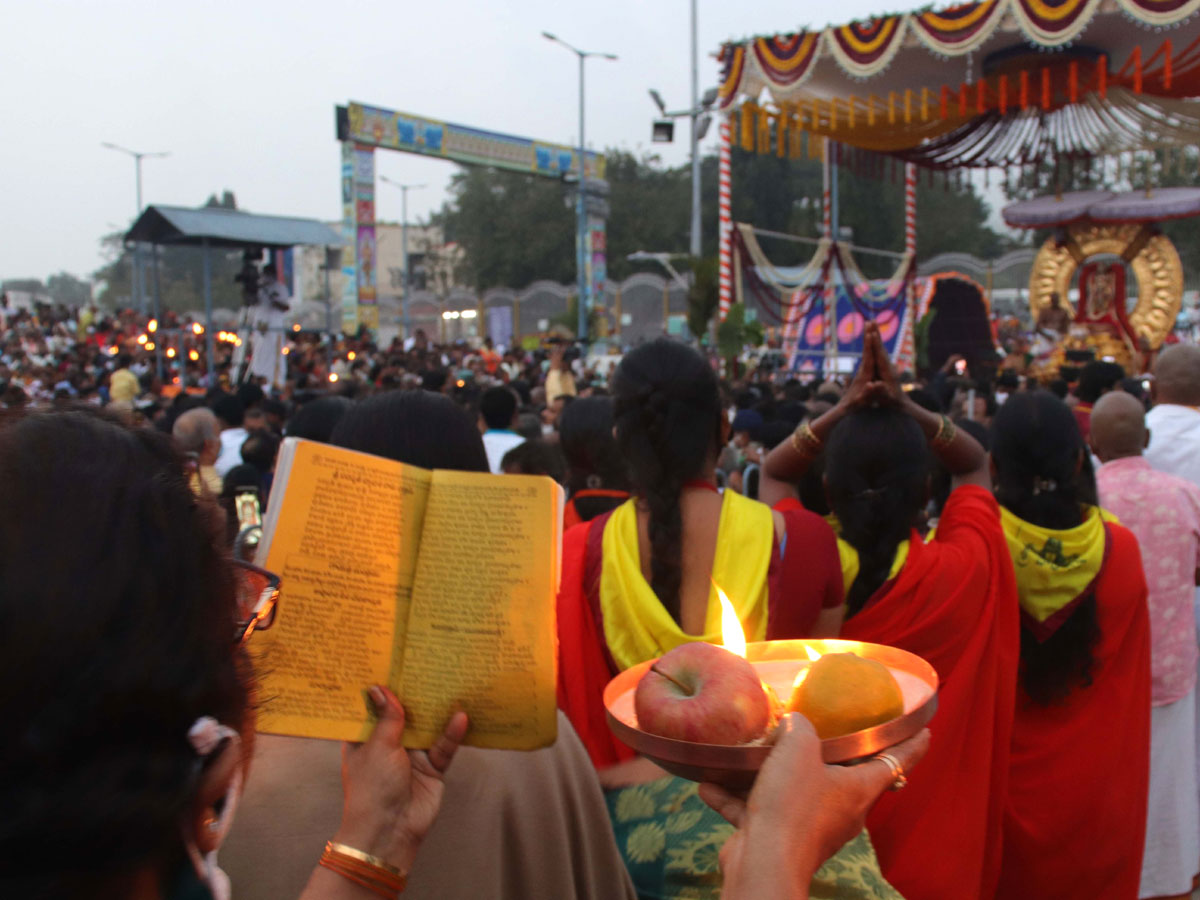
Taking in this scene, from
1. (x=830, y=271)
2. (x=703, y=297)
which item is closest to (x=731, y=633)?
(x=703, y=297)

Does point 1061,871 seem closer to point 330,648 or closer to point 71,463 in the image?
point 330,648

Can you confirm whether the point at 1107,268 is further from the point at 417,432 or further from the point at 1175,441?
the point at 417,432

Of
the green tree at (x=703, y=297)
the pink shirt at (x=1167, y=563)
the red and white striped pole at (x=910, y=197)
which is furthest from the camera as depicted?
the red and white striped pole at (x=910, y=197)

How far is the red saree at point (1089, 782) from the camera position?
2.76m

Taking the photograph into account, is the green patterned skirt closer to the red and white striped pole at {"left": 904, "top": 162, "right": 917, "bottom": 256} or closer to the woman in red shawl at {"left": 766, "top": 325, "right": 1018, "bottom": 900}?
the woman in red shawl at {"left": 766, "top": 325, "right": 1018, "bottom": 900}

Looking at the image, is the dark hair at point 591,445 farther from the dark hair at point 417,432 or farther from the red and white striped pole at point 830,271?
the red and white striped pole at point 830,271

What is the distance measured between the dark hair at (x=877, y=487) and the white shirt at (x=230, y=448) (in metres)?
3.76

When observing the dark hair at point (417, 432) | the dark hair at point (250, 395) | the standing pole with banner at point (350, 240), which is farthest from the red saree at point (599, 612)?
the standing pole with banner at point (350, 240)

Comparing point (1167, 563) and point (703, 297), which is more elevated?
point (703, 297)

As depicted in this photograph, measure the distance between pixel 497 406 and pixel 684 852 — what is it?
403 centimetres

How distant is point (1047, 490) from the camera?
107 inches

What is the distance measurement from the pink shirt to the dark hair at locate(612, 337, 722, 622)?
1.72 metres

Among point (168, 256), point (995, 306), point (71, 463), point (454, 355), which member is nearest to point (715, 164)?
point (995, 306)

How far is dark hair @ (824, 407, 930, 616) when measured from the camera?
2396mm
